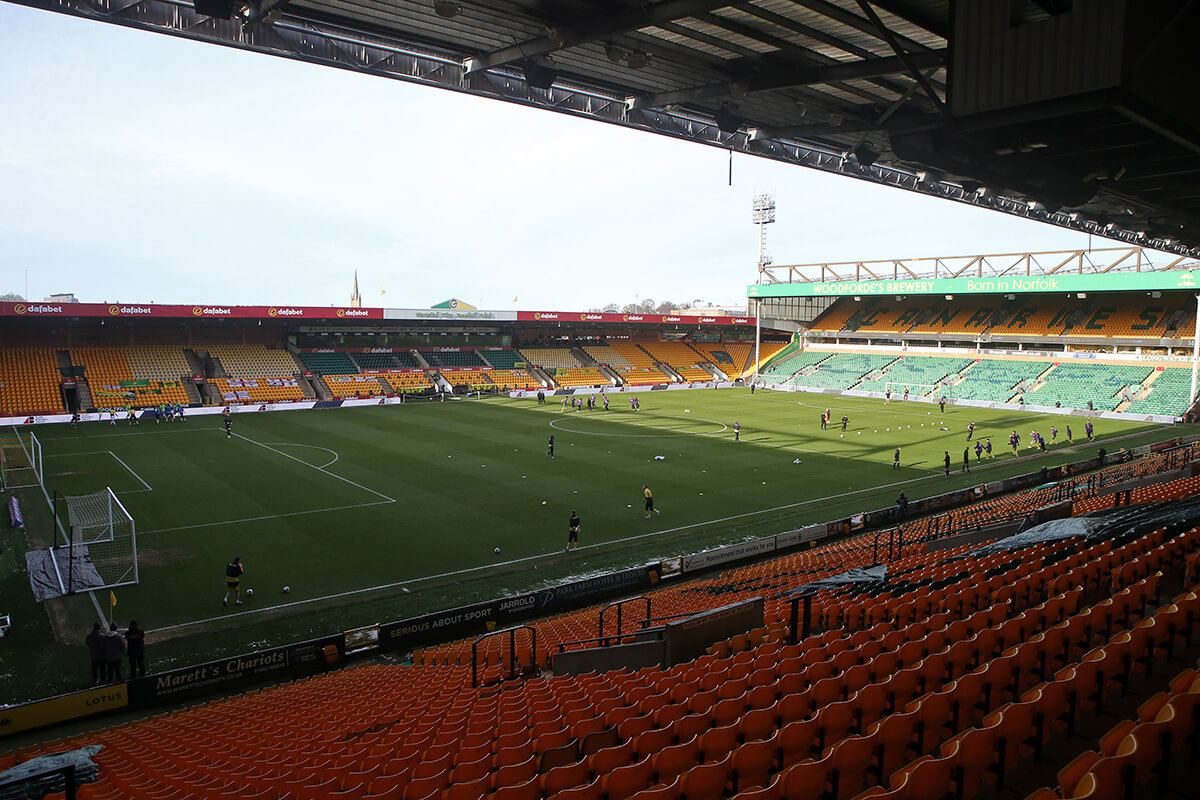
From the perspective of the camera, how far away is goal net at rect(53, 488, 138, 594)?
741 inches

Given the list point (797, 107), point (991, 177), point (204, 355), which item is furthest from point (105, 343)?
point (991, 177)

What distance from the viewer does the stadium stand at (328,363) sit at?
2419 inches

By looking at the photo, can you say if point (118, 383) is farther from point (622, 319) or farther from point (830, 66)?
point (830, 66)

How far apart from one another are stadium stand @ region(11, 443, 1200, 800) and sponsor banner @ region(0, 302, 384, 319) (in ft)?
152

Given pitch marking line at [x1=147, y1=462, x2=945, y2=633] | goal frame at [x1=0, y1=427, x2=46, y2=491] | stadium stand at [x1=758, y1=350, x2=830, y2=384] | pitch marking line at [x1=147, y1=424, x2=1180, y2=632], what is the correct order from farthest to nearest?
stadium stand at [x1=758, y1=350, x2=830, y2=384], goal frame at [x1=0, y1=427, x2=46, y2=491], pitch marking line at [x1=147, y1=424, x2=1180, y2=632], pitch marking line at [x1=147, y1=462, x2=945, y2=633]

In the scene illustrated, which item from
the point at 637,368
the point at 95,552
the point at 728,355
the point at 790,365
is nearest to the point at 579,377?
the point at 637,368

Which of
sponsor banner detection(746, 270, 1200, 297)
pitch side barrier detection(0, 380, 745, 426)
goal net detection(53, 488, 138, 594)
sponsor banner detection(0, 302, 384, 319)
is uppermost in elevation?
sponsor banner detection(746, 270, 1200, 297)

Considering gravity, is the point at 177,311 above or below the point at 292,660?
above

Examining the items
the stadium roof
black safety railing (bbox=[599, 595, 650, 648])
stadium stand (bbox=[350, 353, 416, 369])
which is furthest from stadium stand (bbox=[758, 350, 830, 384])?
the stadium roof

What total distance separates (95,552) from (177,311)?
37688 millimetres

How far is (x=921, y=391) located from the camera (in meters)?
62.8

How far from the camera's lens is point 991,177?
315 inches

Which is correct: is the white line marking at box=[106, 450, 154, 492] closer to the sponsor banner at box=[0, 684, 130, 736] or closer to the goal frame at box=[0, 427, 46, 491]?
the goal frame at box=[0, 427, 46, 491]

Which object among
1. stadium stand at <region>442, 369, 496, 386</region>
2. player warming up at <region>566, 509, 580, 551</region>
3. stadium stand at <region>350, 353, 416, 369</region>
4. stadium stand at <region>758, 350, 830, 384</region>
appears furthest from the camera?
stadium stand at <region>758, 350, 830, 384</region>
